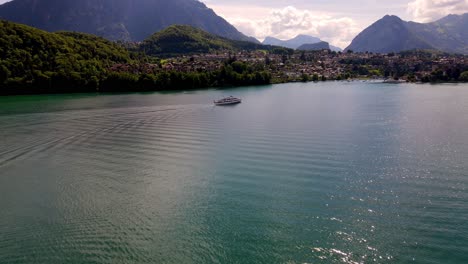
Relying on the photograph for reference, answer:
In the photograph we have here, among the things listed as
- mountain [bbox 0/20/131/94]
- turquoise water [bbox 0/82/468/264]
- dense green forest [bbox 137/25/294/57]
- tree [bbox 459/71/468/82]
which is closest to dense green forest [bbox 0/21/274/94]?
mountain [bbox 0/20/131/94]

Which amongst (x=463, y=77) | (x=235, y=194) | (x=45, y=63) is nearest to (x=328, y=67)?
(x=463, y=77)

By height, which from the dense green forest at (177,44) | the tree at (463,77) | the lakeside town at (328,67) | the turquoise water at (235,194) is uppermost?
the dense green forest at (177,44)

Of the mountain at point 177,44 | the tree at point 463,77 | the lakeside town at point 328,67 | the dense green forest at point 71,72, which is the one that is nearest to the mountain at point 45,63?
the dense green forest at point 71,72

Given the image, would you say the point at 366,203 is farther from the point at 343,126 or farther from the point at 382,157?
the point at 343,126

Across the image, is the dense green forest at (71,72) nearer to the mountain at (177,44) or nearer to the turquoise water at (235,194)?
Result: the turquoise water at (235,194)

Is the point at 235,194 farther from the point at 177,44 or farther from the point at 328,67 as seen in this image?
the point at 177,44

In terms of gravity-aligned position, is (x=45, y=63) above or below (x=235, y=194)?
above

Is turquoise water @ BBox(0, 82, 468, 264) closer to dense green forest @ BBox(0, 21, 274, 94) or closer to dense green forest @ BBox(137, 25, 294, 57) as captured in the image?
dense green forest @ BBox(0, 21, 274, 94)
